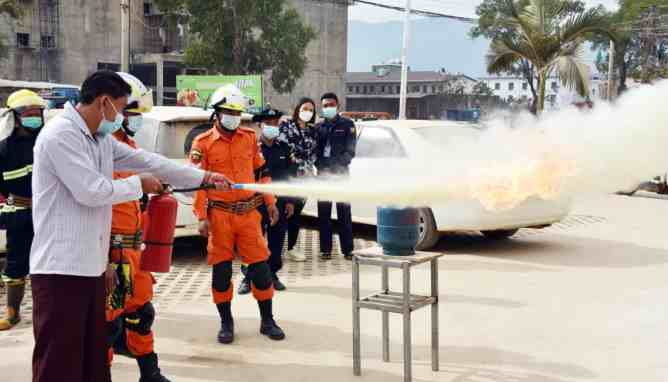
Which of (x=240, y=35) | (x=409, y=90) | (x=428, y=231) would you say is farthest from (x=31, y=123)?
(x=409, y=90)

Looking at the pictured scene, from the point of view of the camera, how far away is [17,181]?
6047 mm

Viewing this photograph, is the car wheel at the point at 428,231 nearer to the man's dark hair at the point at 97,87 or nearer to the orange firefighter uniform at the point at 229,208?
the orange firefighter uniform at the point at 229,208

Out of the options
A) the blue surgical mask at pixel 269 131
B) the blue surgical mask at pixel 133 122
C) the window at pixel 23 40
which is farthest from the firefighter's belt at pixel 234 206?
the window at pixel 23 40

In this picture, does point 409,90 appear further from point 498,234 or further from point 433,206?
point 433,206

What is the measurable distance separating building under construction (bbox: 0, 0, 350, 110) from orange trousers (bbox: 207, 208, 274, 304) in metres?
31.4

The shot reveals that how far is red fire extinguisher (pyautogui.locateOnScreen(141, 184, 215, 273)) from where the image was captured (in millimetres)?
5062

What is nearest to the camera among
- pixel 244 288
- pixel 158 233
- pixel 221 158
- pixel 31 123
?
pixel 158 233

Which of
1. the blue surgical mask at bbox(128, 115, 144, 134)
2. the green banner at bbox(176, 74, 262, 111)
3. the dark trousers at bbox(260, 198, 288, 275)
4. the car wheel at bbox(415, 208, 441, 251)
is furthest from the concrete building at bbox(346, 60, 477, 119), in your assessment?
Answer: the blue surgical mask at bbox(128, 115, 144, 134)

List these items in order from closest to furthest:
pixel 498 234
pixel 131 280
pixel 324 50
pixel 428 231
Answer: pixel 131 280 → pixel 428 231 → pixel 498 234 → pixel 324 50

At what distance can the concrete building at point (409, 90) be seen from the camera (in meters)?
66.9

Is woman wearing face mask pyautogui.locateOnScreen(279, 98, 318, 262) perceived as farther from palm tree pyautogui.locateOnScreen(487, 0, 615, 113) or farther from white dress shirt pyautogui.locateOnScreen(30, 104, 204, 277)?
palm tree pyautogui.locateOnScreen(487, 0, 615, 113)

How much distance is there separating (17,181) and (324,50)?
48.0 metres

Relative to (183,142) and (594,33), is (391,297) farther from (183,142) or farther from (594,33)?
(594,33)

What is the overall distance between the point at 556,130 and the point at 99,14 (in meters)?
40.4
